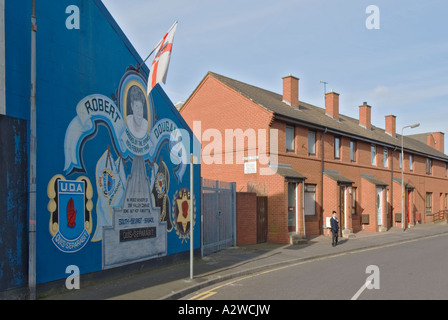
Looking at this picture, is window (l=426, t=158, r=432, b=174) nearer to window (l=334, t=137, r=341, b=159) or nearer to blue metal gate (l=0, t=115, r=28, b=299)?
window (l=334, t=137, r=341, b=159)

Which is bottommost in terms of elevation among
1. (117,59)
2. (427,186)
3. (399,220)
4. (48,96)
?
(399,220)

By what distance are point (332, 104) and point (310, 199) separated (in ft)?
30.9

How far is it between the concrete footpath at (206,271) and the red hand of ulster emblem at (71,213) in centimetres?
149

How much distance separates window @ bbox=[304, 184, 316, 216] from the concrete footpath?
2647 millimetres

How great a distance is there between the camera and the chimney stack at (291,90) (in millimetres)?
25297

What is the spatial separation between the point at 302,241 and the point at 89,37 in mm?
14085

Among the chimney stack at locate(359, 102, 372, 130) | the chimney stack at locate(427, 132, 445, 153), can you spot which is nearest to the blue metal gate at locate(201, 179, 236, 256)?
the chimney stack at locate(359, 102, 372, 130)

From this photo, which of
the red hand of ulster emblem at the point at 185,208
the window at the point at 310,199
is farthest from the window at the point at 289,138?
the red hand of ulster emblem at the point at 185,208

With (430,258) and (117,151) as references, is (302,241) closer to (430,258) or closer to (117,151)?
(430,258)

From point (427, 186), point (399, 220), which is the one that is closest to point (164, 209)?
point (399, 220)

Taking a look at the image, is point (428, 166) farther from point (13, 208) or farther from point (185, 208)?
point (13, 208)

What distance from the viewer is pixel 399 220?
31016mm

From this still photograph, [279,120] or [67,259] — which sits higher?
[279,120]

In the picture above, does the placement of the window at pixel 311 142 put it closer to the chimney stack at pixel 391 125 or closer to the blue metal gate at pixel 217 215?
the blue metal gate at pixel 217 215
